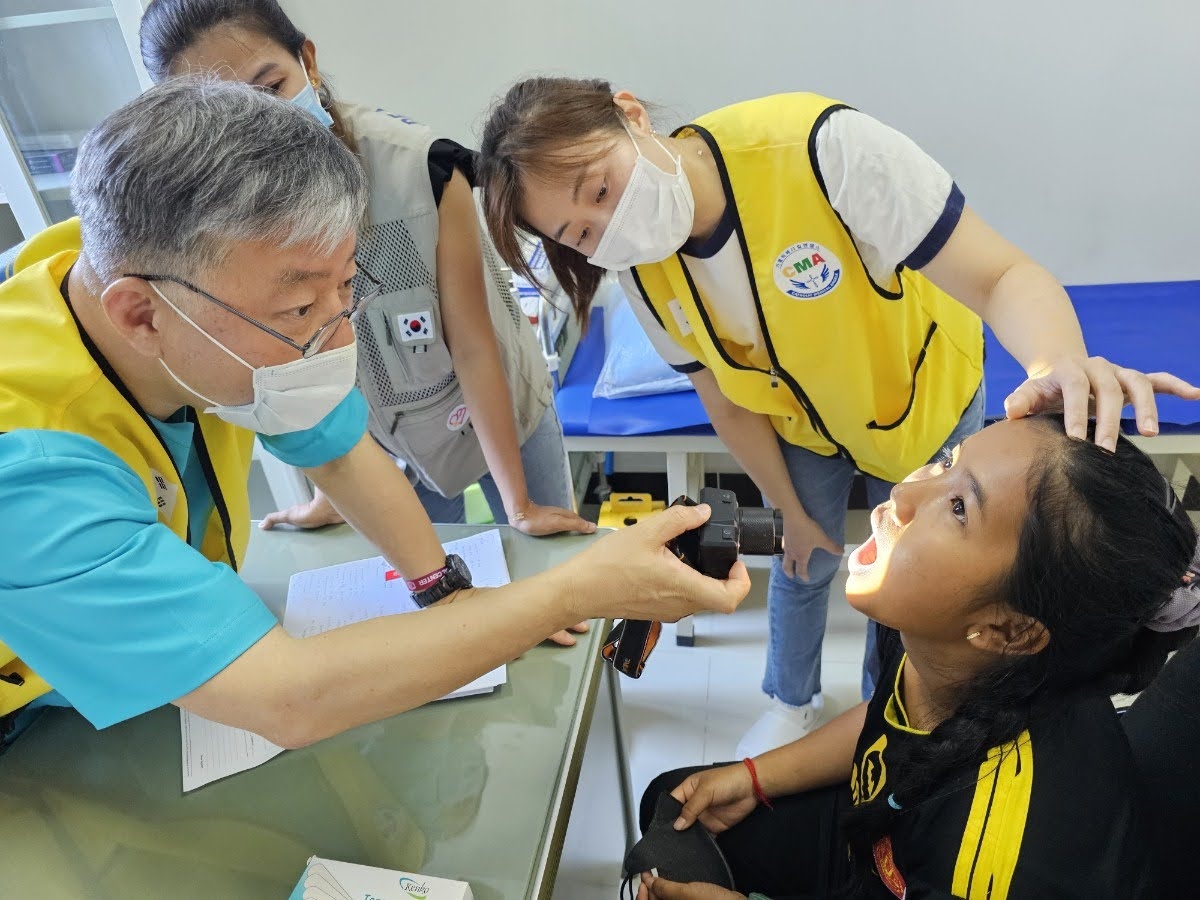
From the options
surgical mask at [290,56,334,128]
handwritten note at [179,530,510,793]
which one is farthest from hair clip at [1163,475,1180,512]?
surgical mask at [290,56,334,128]

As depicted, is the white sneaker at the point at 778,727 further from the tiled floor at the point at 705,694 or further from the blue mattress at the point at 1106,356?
the blue mattress at the point at 1106,356

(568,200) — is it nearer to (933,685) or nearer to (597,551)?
(597,551)

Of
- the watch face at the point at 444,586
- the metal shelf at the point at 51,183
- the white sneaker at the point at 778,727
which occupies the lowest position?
the white sneaker at the point at 778,727

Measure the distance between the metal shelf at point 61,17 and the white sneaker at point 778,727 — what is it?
2582 mm

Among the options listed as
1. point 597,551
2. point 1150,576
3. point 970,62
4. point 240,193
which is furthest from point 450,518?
point 970,62

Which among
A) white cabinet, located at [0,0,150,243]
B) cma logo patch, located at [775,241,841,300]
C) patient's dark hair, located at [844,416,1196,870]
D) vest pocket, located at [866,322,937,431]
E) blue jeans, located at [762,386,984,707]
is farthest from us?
white cabinet, located at [0,0,150,243]

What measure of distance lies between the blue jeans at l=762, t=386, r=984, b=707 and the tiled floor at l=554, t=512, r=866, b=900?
16 cm

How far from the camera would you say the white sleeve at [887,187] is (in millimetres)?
1107

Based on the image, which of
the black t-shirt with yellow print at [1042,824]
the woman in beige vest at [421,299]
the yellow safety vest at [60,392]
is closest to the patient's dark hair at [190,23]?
the woman in beige vest at [421,299]

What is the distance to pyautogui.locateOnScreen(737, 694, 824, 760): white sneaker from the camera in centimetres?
195

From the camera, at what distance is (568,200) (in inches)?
45.8

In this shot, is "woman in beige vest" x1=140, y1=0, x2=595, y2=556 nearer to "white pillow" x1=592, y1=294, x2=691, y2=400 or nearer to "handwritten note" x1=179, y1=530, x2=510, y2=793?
"handwritten note" x1=179, y1=530, x2=510, y2=793

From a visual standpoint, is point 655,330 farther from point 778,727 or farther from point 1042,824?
point 778,727

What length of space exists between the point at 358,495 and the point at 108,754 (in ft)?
1.53
